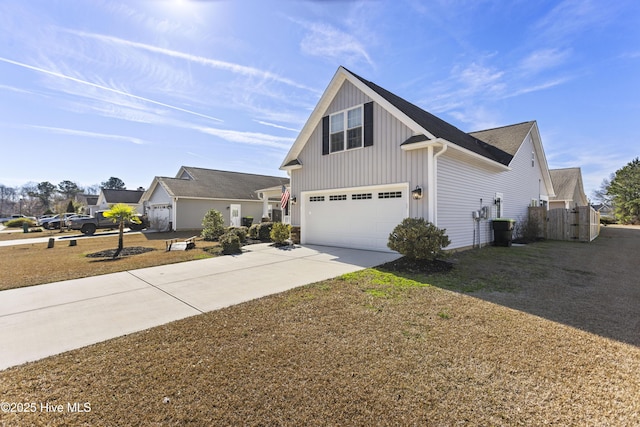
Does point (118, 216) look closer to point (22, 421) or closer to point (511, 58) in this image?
point (22, 421)

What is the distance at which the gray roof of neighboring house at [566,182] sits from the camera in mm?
24263

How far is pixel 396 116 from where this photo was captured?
9.02 m

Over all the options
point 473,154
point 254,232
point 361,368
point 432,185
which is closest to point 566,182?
point 473,154

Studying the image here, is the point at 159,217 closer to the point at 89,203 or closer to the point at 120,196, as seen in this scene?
the point at 120,196

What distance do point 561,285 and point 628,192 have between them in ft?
120

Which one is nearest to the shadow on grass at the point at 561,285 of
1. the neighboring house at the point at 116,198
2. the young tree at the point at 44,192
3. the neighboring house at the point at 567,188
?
the neighboring house at the point at 567,188

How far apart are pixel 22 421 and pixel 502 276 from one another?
7887mm

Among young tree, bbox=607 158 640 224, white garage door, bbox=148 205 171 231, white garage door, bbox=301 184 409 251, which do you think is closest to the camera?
white garage door, bbox=301 184 409 251

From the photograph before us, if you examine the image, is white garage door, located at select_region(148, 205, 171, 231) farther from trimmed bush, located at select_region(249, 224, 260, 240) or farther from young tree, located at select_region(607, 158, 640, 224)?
young tree, located at select_region(607, 158, 640, 224)

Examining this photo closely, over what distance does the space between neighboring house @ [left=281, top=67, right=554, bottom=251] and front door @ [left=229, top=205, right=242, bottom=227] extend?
1225cm

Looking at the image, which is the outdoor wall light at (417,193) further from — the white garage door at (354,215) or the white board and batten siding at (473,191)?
the white board and batten siding at (473,191)

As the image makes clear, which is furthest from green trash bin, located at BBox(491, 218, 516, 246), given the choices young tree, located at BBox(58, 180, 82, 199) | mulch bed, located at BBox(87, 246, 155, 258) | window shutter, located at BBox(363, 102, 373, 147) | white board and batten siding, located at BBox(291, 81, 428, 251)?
young tree, located at BBox(58, 180, 82, 199)

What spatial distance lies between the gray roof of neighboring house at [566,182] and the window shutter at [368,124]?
23.1 metres

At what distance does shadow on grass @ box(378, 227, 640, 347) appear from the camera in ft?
12.9
